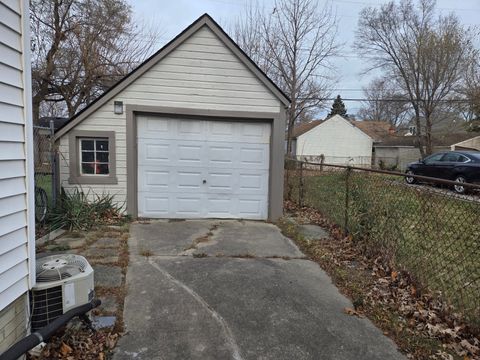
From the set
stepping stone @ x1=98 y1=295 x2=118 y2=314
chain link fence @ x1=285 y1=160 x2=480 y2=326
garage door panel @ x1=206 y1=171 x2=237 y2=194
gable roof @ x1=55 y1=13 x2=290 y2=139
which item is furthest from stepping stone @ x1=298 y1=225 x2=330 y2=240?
stepping stone @ x1=98 y1=295 x2=118 y2=314

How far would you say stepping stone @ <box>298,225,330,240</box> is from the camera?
20.2ft

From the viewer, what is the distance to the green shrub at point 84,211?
6324 millimetres

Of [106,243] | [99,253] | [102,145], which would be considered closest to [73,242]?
[106,243]

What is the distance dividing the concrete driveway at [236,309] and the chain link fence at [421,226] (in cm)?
100

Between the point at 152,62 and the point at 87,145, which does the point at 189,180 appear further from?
the point at 152,62

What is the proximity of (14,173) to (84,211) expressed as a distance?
447 cm

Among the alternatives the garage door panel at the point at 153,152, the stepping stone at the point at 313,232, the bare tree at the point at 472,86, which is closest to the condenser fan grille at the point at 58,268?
the stepping stone at the point at 313,232

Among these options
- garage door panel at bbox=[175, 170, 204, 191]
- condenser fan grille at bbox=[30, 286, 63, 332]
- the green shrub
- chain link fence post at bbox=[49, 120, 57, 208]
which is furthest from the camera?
garage door panel at bbox=[175, 170, 204, 191]

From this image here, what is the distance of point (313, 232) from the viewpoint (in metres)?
6.50

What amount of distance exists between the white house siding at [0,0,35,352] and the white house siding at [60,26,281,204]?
458 centimetres

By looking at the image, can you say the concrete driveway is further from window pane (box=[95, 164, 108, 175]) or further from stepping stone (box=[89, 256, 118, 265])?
window pane (box=[95, 164, 108, 175])

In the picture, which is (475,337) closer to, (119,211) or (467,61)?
(119,211)

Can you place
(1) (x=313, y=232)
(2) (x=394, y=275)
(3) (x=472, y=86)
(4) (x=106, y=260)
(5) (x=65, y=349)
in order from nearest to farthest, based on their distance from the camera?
(5) (x=65, y=349) < (2) (x=394, y=275) < (4) (x=106, y=260) < (1) (x=313, y=232) < (3) (x=472, y=86)

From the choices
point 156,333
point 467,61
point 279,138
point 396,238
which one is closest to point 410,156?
point 467,61
